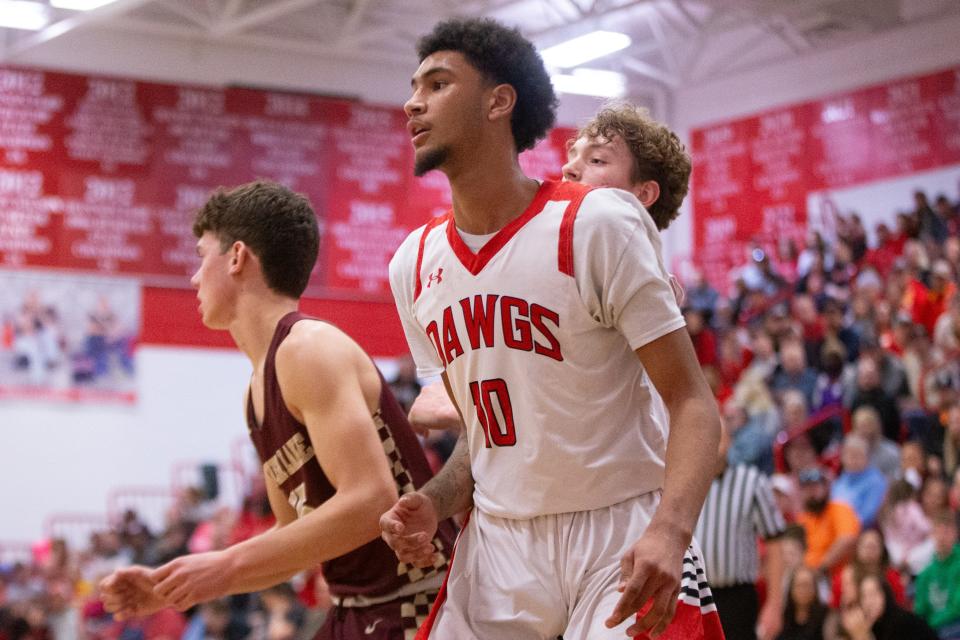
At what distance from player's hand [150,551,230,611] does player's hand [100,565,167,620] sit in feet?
0.08

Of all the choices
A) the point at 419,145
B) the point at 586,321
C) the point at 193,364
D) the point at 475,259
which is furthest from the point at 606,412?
the point at 193,364

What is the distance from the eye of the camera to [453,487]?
3.32 m

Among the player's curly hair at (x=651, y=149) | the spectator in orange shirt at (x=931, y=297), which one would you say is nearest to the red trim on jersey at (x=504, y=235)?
the player's curly hair at (x=651, y=149)

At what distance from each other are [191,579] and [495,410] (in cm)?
83

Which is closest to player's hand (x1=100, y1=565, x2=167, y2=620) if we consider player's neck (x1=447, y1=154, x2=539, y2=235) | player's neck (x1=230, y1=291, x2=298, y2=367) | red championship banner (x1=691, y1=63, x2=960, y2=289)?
player's neck (x1=230, y1=291, x2=298, y2=367)

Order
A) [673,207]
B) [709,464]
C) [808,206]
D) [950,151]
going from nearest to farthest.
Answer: [709,464], [673,207], [950,151], [808,206]

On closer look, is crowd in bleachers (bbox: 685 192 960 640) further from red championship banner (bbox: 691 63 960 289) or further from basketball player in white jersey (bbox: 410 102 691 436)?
basketball player in white jersey (bbox: 410 102 691 436)

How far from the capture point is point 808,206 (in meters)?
18.8

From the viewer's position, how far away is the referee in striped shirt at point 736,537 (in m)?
6.61

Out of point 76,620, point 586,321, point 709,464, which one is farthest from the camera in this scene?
point 76,620

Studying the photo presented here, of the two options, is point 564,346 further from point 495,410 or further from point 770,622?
point 770,622

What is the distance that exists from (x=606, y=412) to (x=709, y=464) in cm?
32

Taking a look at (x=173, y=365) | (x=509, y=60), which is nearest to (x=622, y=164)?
(x=509, y=60)

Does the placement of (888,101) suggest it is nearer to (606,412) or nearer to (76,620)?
(76,620)
